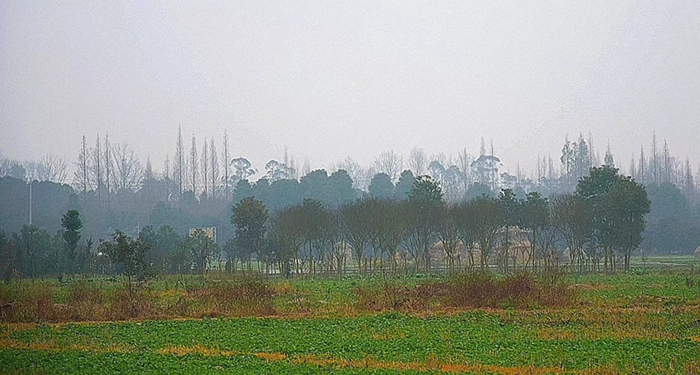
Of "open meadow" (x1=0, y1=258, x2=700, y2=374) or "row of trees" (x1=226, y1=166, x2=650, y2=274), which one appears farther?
"row of trees" (x1=226, y1=166, x2=650, y2=274)

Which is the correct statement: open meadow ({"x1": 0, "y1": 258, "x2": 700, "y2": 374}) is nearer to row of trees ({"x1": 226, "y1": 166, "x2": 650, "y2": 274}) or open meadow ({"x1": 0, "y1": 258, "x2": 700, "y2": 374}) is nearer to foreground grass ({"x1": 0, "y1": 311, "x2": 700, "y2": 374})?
foreground grass ({"x1": 0, "y1": 311, "x2": 700, "y2": 374})

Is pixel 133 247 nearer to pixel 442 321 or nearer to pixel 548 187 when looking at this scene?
pixel 442 321

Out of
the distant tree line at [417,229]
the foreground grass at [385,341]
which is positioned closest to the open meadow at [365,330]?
the foreground grass at [385,341]

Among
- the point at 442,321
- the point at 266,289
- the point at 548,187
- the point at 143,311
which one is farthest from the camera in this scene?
the point at 548,187

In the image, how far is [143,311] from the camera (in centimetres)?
2430

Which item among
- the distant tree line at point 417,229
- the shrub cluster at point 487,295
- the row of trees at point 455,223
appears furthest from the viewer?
the row of trees at point 455,223

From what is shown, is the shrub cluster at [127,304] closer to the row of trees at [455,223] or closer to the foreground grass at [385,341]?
the foreground grass at [385,341]

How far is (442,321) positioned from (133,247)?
42.4 feet

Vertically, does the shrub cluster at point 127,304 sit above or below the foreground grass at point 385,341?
above

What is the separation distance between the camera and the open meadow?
46.2ft

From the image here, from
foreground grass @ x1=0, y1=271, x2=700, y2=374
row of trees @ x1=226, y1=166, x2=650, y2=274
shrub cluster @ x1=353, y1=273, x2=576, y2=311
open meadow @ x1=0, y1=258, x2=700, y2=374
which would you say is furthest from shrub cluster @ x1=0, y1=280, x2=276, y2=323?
row of trees @ x1=226, y1=166, x2=650, y2=274

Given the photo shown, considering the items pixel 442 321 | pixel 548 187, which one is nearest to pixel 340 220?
pixel 442 321

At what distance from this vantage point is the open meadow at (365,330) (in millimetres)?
14078

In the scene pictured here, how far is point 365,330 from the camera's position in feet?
63.0
